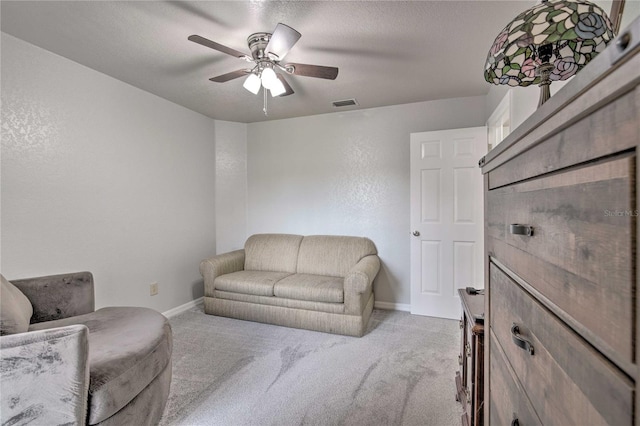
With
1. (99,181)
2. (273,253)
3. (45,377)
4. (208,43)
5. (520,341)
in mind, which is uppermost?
(208,43)

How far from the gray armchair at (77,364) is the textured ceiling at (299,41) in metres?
1.67

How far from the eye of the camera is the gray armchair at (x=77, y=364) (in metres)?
1.10

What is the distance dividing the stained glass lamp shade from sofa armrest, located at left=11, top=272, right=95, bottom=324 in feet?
8.73

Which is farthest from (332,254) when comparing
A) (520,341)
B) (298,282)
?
(520,341)

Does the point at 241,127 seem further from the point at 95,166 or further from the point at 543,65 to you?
the point at 543,65

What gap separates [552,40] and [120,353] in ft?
6.69

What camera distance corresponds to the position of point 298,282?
9.93ft

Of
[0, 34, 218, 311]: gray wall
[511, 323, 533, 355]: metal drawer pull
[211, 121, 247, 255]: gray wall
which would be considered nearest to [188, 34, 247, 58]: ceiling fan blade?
[0, 34, 218, 311]: gray wall

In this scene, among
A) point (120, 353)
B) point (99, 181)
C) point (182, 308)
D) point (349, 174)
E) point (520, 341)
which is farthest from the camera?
point (349, 174)

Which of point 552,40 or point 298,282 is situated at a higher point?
point 552,40

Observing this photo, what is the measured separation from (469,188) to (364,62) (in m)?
1.69

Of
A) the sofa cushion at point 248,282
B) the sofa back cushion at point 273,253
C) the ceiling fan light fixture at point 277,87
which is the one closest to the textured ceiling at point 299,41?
the ceiling fan light fixture at point 277,87

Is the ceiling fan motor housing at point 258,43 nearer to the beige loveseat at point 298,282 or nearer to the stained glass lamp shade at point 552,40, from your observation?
the stained glass lamp shade at point 552,40

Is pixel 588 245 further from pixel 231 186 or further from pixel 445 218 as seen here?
pixel 231 186
